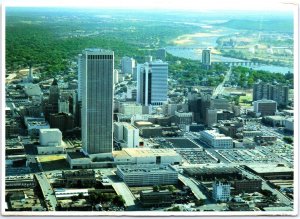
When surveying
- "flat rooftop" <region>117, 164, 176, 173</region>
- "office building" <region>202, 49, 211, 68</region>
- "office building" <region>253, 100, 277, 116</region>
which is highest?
"office building" <region>202, 49, 211, 68</region>

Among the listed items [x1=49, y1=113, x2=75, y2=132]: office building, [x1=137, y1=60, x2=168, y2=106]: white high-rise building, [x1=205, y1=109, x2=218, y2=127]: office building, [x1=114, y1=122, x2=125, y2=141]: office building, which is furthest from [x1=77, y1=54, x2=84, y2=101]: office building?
[x1=205, y1=109, x2=218, y2=127]: office building

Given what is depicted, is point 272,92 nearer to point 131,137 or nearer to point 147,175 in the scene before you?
point 131,137

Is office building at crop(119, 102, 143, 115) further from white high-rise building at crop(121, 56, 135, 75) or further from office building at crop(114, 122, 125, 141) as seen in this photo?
white high-rise building at crop(121, 56, 135, 75)

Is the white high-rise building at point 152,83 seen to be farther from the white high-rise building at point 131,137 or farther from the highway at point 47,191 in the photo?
the highway at point 47,191

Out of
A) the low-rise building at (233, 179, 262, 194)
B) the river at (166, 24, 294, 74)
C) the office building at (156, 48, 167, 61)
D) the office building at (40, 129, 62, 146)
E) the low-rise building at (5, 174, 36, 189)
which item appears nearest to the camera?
the low-rise building at (5, 174, 36, 189)

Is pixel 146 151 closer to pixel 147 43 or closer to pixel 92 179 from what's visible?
pixel 92 179

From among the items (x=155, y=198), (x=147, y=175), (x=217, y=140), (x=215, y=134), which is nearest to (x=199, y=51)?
→ (x=215, y=134)

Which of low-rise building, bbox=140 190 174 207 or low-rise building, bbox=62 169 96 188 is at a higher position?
low-rise building, bbox=140 190 174 207
